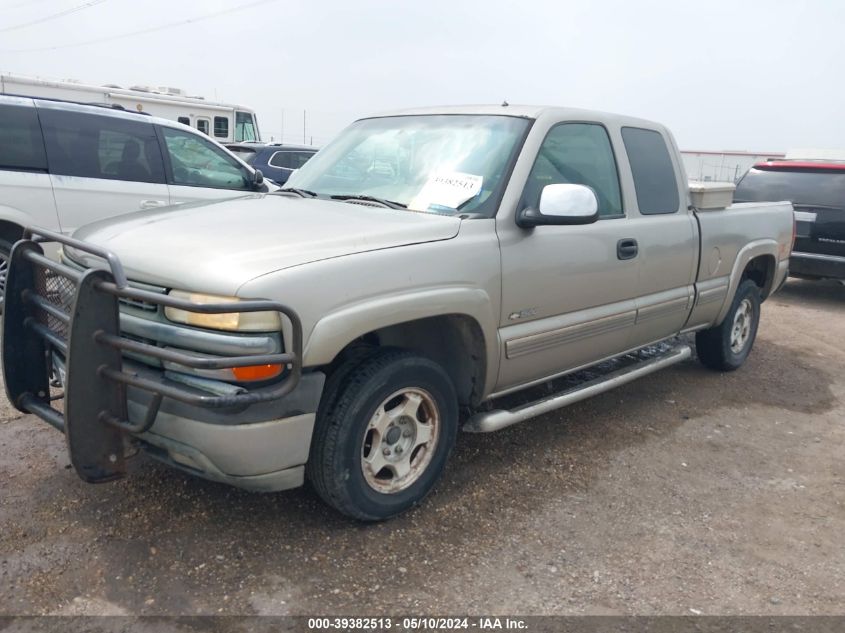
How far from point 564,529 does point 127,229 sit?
7.77 feet

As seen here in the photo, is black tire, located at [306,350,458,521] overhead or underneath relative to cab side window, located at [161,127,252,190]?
underneath

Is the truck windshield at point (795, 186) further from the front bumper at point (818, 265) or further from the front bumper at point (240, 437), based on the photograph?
the front bumper at point (240, 437)

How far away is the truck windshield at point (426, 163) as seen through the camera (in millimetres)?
3660

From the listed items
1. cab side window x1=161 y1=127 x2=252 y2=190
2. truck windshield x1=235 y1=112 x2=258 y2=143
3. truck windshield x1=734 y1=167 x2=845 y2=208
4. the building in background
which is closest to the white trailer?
truck windshield x1=235 y1=112 x2=258 y2=143

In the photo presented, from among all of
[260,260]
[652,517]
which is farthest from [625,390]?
[260,260]

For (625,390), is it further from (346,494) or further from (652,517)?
(346,494)

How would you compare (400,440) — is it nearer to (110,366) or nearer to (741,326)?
(110,366)

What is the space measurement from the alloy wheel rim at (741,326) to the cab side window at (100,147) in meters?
5.18

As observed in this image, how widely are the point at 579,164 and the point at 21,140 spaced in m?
4.63

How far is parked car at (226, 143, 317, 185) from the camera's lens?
13.4 metres

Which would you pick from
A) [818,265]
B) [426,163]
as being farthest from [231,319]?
[818,265]

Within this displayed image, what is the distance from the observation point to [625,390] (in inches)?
217

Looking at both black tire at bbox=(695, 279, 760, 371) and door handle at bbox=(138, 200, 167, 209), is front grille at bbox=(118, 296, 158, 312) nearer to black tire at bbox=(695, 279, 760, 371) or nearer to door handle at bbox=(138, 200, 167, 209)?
door handle at bbox=(138, 200, 167, 209)

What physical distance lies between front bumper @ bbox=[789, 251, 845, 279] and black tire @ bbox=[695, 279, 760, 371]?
3.19 meters
